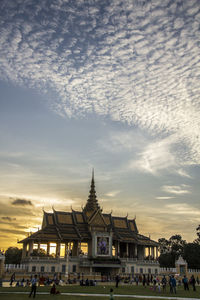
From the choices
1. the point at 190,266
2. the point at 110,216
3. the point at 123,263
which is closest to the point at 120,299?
the point at 123,263

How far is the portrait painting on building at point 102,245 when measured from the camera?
74000 millimetres

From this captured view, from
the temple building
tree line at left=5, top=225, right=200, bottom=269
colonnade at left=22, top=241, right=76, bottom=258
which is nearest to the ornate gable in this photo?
the temple building

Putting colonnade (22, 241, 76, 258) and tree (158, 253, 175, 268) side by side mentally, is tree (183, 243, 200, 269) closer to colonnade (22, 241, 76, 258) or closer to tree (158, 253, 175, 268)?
tree (158, 253, 175, 268)

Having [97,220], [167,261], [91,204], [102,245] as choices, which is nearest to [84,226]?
[97,220]

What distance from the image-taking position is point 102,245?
74.6m

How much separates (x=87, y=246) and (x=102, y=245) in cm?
460

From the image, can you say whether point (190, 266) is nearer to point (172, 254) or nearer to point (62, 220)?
point (172, 254)

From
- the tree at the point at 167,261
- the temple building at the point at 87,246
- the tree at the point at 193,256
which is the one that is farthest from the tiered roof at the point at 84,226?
the tree at the point at 167,261

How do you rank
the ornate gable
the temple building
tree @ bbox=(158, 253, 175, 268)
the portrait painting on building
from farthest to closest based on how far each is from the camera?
tree @ bbox=(158, 253, 175, 268)
the ornate gable
the portrait painting on building
the temple building

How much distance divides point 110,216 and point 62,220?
1580 centimetres

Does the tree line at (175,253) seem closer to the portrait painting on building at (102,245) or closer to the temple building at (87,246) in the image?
the temple building at (87,246)

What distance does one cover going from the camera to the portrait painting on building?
7400 centimetres

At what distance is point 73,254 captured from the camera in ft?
246

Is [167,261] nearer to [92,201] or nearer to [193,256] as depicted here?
[193,256]
